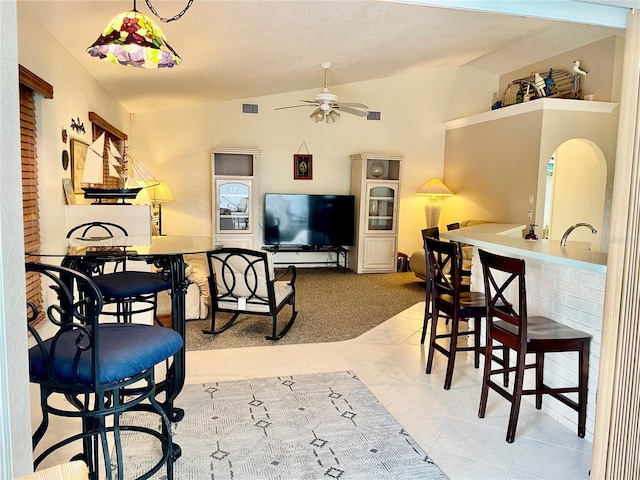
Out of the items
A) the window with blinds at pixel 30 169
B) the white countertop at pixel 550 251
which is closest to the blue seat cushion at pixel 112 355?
the window with blinds at pixel 30 169

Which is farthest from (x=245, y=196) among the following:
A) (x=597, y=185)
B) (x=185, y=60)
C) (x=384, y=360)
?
(x=597, y=185)

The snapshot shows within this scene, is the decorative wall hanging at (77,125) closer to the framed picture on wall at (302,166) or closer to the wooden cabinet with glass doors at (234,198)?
the wooden cabinet with glass doors at (234,198)

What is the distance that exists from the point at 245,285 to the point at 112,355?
8.41 ft

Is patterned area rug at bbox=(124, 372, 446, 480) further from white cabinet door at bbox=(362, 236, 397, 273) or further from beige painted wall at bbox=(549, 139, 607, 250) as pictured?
beige painted wall at bbox=(549, 139, 607, 250)

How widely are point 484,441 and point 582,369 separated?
2.10ft

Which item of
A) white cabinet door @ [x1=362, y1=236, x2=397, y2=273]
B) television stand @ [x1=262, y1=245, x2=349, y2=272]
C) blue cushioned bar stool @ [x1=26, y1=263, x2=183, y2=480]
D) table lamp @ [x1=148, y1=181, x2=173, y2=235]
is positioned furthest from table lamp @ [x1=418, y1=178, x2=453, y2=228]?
blue cushioned bar stool @ [x1=26, y1=263, x2=183, y2=480]

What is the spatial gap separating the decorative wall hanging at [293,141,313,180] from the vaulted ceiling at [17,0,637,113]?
3.48 ft

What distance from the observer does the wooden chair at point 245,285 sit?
399cm

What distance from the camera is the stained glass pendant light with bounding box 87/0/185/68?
225 cm

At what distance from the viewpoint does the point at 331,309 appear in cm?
510

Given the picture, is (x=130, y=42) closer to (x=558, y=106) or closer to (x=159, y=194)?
(x=159, y=194)

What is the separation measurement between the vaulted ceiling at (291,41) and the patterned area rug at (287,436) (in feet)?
7.16

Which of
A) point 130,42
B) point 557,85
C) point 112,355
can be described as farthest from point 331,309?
point 557,85

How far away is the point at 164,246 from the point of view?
237 cm
